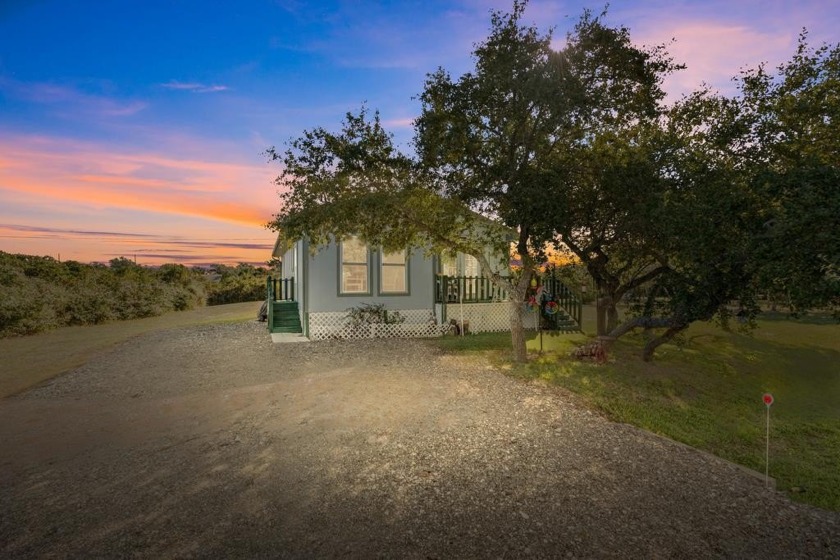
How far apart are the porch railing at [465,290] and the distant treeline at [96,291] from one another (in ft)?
49.3

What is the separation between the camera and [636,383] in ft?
33.6

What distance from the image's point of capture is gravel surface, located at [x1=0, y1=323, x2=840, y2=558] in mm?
3814

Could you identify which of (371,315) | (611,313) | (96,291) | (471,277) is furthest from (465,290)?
(96,291)

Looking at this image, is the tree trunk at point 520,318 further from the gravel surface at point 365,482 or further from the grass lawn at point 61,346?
the grass lawn at point 61,346

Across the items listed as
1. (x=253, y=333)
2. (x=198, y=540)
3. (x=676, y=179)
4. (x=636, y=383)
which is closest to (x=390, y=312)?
(x=253, y=333)

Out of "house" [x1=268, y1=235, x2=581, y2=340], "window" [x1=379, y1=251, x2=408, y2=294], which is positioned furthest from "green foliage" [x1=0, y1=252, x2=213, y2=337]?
"window" [x1=379, y1=251, x2=408, y2=294]

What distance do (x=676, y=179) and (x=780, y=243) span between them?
3.90 meters

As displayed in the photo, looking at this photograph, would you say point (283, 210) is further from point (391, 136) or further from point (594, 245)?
point (594, 245)

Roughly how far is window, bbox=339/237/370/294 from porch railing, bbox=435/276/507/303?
2.72 metres

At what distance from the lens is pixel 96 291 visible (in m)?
21.1

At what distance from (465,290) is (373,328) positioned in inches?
156

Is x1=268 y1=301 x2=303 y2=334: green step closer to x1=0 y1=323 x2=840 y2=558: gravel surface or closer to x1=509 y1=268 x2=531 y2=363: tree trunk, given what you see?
x1=0 y1=323 x2=840 y2=558: gravel surface

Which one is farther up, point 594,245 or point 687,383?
point 594,245

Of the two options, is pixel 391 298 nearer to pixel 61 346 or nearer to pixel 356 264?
pixel 356 264
